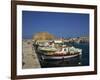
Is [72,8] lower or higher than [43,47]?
higher

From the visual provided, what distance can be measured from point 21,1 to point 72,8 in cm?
49

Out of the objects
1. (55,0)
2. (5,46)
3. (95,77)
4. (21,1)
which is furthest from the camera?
(95,77)

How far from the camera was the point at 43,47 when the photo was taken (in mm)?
1835

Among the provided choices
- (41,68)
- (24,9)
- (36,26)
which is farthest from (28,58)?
(24,9)

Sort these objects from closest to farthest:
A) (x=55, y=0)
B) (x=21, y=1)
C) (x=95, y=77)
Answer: (x=21, y=1)
(x=55, y=0)
(x=95, y=77)

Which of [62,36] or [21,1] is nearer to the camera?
[21,1]

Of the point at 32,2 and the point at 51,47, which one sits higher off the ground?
the point at 32,2

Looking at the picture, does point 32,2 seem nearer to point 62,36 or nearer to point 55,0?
point 55,0

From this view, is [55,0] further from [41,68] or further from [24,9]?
[41,68]

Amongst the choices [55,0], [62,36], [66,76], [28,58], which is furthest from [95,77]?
[55,0]

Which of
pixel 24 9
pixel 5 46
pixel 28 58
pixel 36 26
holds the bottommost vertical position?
pixel 28 58

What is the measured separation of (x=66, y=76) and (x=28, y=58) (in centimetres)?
41

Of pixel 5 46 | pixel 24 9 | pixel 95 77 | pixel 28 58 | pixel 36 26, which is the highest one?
pixel 24 9

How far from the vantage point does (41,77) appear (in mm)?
1819
